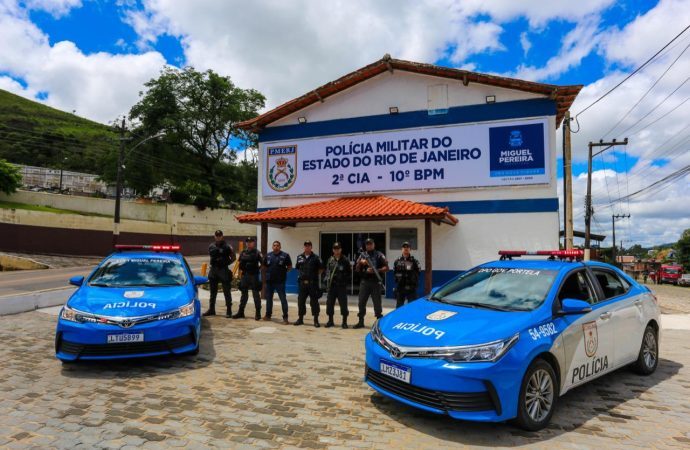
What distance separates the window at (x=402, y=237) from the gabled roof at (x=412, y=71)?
15.2 feet

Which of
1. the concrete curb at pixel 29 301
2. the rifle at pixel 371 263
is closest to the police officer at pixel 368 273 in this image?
the rifle at pixel 371 263

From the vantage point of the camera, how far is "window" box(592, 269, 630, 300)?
480 cm

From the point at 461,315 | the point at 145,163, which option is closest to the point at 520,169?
the point at 461,315

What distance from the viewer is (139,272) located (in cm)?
642

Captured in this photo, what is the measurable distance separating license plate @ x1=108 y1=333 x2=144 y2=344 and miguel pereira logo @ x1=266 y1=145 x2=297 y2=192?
932cm

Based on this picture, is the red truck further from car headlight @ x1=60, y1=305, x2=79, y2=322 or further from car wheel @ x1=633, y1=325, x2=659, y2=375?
car headlight @ x1=60, y1=305, x2=79, y2=322

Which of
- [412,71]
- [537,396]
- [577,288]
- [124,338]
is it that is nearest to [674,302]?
[412,71]

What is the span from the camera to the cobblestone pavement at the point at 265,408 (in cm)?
340

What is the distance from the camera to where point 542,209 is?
11117mm

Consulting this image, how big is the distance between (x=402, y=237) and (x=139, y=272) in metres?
7.75

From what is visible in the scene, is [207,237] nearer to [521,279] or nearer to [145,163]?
[145,163]

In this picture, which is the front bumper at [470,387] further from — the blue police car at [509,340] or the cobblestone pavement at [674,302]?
the cobblestone pavement at [674,302]

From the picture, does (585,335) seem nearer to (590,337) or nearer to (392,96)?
(590,337)

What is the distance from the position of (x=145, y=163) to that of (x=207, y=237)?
859 centimetres
